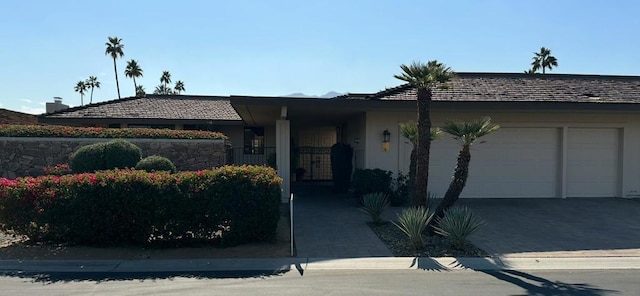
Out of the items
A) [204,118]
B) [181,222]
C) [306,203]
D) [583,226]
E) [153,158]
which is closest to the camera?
[181,222]

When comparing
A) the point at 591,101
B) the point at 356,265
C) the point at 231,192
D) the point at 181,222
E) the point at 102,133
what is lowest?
the point at 356,265

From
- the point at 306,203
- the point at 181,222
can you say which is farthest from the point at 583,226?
the point at 181,222

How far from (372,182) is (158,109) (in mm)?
14748

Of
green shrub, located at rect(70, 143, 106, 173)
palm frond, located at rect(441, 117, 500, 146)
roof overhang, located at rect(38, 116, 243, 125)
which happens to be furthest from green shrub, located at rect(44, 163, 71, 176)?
palm frond, located at rect(441, 117, 500, 146)

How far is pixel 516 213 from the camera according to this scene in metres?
12.4

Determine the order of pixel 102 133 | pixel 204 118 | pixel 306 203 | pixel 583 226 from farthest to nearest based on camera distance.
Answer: pixel 204 118 → pixel 102 133 → pixel 306 203 → pixel 583 226

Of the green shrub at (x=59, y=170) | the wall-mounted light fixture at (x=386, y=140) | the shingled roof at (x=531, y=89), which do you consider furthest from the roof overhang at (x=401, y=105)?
the green shrub at (x=59, y=170)

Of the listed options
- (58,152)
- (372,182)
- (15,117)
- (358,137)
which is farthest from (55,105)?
(372,182)

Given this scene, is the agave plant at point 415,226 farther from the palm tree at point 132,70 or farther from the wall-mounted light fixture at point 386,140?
the palm tree at point 132,70

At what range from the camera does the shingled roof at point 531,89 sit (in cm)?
1442

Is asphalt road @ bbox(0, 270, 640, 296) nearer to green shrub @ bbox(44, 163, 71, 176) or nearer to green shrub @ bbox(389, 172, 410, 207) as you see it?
green shrub @ bbox(389, 172, 410, 207)

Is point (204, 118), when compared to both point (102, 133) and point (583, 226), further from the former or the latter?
point (583, 226)

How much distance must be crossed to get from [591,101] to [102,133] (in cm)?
1607

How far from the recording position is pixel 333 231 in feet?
33.0
